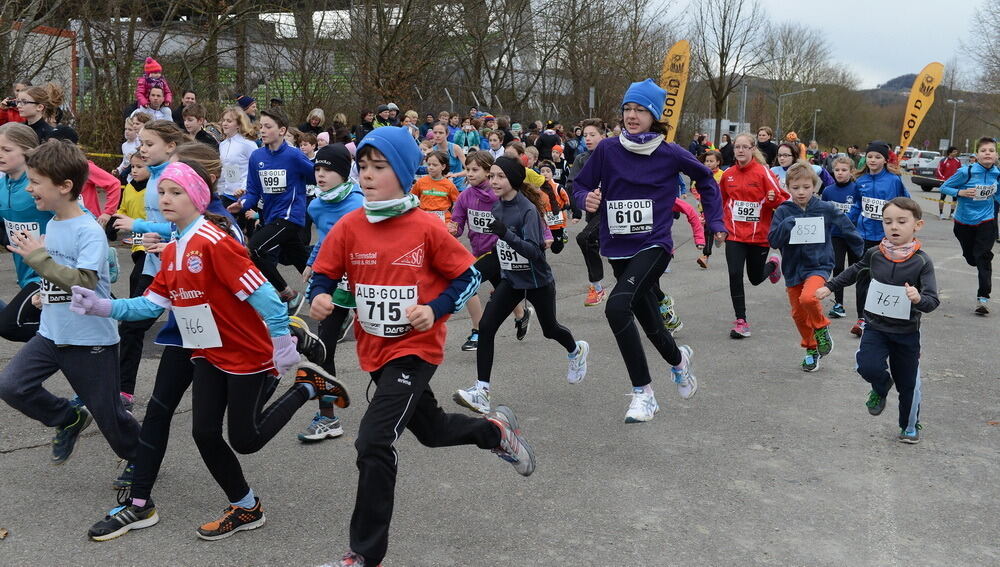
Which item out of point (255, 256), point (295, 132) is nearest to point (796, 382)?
point (255, 256)

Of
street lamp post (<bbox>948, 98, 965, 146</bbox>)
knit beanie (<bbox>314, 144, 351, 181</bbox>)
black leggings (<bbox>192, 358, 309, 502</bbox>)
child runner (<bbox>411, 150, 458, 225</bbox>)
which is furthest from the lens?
street lamp post (<bbox>948, 98, 965, 146</bbox>)

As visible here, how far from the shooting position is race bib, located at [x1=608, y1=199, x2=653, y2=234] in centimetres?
593

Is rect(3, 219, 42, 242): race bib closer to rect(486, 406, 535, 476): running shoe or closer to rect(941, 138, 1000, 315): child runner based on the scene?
rect(486, 406, 535, 476): running shoe

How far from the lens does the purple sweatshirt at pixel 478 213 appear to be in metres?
7.70

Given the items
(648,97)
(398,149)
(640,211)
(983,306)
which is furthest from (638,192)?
(983,306)

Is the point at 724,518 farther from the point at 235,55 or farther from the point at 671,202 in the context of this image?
the point at 235,55

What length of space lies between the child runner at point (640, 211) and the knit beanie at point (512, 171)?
0.66 meters

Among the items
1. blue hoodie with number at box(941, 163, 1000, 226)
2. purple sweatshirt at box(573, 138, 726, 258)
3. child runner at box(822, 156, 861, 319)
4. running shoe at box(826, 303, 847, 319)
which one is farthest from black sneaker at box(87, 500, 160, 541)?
blue hoodie with number at box(941, 163, 1000, 226)

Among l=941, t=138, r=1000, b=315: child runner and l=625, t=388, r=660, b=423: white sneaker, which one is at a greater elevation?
→ l=941, t=138, r=1000, b=315: child runner

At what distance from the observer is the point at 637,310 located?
6.01 metres

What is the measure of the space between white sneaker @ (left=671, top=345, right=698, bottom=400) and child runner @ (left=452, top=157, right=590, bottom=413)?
2.39 feet

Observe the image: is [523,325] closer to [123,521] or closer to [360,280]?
[360,280]

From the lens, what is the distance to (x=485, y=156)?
7656 mm

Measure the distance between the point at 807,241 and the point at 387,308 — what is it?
4.67 m
